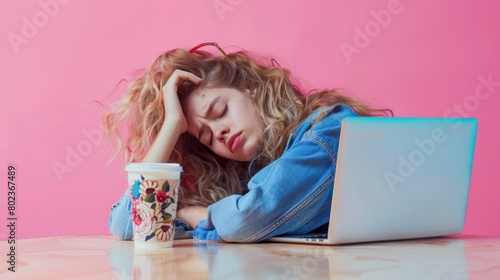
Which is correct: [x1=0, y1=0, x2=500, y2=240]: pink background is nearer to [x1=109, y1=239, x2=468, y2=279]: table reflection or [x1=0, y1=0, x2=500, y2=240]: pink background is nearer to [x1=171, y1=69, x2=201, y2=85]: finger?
[x1=171, y1=69, x2=201, y2=85]: finger

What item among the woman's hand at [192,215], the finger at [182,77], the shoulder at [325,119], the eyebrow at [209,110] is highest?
the finger at [182,77]

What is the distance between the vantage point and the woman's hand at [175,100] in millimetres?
1648

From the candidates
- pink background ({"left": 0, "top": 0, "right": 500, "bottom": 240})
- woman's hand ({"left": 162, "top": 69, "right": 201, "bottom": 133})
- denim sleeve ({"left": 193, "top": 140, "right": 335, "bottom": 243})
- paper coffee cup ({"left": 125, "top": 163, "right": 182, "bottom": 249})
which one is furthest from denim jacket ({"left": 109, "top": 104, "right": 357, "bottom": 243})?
pink background ({"left": 0, "top": 0, "right": 500, "bottom": 240})

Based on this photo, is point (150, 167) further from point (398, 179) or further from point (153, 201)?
point (398, 179)

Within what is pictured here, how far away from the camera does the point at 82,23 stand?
2.53 m

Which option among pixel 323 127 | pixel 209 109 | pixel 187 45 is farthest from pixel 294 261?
pixel 187 45

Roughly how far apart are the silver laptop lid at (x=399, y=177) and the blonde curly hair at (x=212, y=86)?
0.36 meters

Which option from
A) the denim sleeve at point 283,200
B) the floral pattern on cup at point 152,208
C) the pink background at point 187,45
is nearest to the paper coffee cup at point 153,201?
the floral pattern on cup at point 152,208

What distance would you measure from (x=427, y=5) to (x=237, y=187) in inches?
39.0

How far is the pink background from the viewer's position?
8.04ft

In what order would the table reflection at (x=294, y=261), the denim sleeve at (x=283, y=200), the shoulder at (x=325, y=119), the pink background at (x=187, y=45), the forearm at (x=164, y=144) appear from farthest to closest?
the pink background at (x=187, y=45)
the forearm at (x=164, y=144)
the shoulder at (x=325, y=119)
the denim sleeve at (x=283, y=200)
the table reflection at (x=294, y=261)

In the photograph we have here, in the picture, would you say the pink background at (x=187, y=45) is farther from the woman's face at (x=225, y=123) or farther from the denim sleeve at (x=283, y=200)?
the denim sleeve at (x=283, y=200)

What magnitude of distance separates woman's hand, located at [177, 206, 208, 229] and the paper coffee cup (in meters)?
0.29

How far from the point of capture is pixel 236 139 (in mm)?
1655
